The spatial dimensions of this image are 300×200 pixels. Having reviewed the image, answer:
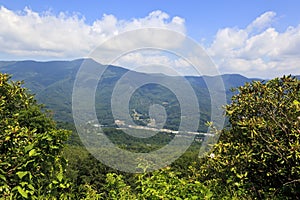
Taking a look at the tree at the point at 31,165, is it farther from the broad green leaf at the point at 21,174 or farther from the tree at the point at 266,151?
the tree at the point at 266,151

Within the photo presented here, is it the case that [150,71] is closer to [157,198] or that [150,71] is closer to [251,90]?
[251,90]

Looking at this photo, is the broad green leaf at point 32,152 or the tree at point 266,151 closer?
the broad green leaf at point 32,152

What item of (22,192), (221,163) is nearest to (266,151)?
(221,163)

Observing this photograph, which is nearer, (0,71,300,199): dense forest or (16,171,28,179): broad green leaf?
(16,171,28,179): broad green leaf

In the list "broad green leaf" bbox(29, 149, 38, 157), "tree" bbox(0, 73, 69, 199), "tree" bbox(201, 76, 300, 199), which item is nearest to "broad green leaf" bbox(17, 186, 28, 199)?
"tree" bbox(0, 73, 69, 199)

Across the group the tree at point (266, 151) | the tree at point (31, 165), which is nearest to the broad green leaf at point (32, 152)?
the tree at point (31, 165)

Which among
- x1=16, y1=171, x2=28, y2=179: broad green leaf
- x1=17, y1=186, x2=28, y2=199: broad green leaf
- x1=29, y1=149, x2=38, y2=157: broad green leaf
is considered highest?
x1=29, y1=149, x2=38, y2=157: broad green leaf

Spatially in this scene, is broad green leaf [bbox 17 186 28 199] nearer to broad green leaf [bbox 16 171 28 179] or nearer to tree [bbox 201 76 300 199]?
broad green leaf [bbox 16 171 28 179]

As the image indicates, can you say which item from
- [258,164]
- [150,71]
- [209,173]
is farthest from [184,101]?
[258,164]
